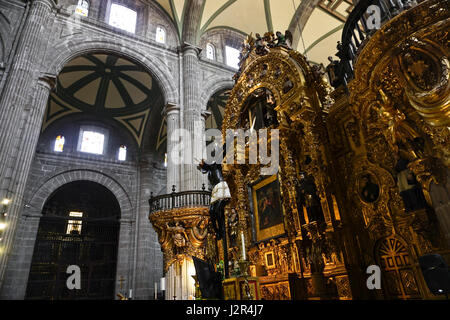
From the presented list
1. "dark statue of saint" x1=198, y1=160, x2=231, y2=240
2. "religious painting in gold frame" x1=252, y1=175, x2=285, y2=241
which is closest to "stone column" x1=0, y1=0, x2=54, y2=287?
"dark statue of saint" x1=198, y1=160, x2=231, y2=240

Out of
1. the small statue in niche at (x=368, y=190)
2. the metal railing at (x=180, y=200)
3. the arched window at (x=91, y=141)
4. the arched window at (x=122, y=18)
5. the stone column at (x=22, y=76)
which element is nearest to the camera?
the small statue in niche at (x=368, y=190)

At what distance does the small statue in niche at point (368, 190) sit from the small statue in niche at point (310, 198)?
73cm

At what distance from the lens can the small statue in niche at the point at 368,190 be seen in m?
4.22

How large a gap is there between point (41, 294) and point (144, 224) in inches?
225

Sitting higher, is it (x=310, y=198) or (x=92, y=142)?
(x=92, y=142)

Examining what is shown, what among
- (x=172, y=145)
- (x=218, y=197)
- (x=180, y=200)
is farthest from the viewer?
(x=172, y=145)

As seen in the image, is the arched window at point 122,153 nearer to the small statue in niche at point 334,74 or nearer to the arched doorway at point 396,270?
the small statue in niche at point 334,74

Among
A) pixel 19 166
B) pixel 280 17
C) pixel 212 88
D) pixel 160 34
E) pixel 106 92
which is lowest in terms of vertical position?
pixel 19 166

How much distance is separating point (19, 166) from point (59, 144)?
8632 mm

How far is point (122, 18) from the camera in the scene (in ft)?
43.5

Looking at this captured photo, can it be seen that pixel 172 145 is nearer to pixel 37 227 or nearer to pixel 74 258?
pixel 37 227

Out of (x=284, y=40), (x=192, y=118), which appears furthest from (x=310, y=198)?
(x=192, y=118)

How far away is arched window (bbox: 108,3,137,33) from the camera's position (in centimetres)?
1298

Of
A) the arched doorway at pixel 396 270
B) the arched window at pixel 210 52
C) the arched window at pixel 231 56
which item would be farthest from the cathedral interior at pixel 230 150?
the arched window at pixel 210 52
